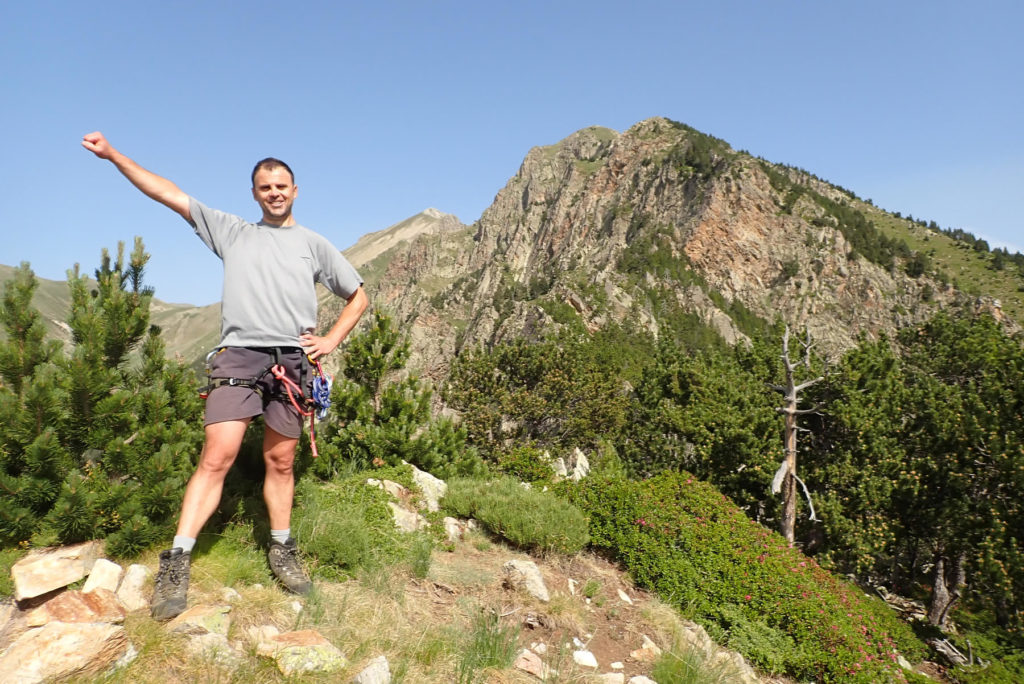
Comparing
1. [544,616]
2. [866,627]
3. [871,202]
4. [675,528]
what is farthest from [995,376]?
[871,202]

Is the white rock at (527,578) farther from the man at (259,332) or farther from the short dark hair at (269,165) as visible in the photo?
the short dark hair at (269,165)

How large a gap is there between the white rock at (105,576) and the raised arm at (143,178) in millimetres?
2111

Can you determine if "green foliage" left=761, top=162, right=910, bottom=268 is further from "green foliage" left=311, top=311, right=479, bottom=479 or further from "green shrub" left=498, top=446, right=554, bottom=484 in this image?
"green foliage" left=311, top=311, right=479, bottom=479

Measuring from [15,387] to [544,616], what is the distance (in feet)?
14.0

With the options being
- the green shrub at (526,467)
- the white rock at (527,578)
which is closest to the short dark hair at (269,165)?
the white rock at (527,578)

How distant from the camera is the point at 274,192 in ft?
10.7

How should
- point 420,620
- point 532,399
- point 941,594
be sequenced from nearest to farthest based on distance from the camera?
point 420,620 → point 532,399 → point 941,594

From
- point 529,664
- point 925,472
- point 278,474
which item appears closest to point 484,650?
point 529,664

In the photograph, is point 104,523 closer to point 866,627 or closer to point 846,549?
point 866,627

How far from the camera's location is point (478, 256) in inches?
6093

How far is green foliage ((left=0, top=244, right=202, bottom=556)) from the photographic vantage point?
3242 millimetres

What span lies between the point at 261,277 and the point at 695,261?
270 feet

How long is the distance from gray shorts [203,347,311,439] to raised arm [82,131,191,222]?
94 centimetres

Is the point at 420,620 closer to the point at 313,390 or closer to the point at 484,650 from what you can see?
the point at 484,650
